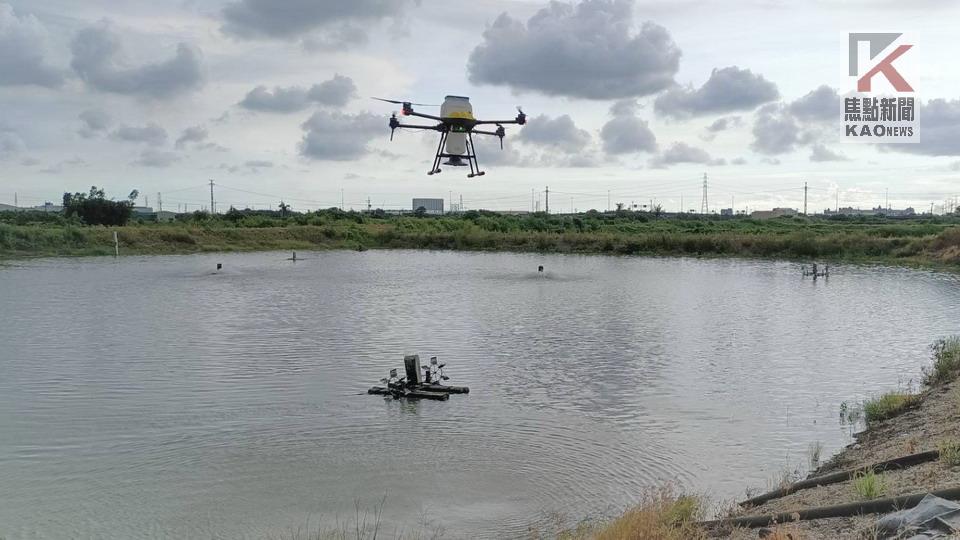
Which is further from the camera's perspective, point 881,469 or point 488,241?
point 488,241

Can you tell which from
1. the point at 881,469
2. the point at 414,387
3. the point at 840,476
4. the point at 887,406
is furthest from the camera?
the point at 414,387

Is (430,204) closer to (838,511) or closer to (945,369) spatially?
(945,369)

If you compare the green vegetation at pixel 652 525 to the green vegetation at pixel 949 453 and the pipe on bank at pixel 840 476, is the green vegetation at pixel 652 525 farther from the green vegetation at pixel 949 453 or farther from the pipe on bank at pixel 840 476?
the green vegetation at pixel 949 453

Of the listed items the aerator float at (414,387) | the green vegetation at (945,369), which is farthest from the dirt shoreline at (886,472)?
→ the aerator float at (414,387)

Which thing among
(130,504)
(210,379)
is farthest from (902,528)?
(210,379)

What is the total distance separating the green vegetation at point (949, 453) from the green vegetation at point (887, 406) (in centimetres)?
441

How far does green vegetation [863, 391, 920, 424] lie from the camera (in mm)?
12250

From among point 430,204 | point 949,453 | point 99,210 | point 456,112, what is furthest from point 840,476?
point 430,204

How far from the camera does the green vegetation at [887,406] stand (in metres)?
12.2

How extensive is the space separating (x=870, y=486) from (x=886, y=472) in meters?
1.16

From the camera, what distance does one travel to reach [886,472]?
26.6 feet

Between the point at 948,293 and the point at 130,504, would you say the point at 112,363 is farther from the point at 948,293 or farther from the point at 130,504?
the point at 948,293

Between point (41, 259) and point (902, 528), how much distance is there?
52718 mm

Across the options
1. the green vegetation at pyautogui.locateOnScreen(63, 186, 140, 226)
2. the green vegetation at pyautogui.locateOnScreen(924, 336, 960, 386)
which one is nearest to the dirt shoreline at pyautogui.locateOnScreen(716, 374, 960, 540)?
the green vegetation at pyautogui.locateOnScreen(924, 336, 960, 386)
